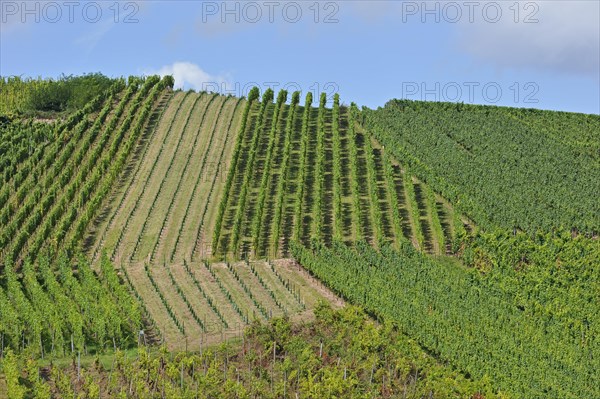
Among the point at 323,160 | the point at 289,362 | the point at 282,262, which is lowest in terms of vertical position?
the point at 289,362

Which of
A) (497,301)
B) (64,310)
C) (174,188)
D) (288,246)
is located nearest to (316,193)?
(288,246)

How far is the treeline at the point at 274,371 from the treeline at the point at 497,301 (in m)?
1.79

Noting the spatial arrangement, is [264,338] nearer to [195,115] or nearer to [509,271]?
[509,271]

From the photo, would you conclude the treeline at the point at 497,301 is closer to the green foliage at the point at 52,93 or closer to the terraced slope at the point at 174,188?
the terraced slope at the point at 174,188

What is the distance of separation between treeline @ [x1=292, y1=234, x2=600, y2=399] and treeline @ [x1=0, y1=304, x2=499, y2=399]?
1.79 metres

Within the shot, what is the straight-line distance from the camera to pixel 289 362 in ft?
154

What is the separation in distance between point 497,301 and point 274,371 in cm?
1463

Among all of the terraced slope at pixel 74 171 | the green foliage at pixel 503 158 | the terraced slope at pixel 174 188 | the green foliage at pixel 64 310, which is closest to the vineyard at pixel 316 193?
the terraced slope at pixel 174 188

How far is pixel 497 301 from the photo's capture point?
5631 cm

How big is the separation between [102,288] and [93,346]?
6.32 meters

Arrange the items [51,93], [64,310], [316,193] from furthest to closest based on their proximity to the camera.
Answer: [51,93] < [316,193] < [64,310]

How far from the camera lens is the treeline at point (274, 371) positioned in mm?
44750

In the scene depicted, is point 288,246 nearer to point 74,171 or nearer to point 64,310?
point 64,310

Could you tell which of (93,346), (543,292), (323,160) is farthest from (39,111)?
(543,292)
